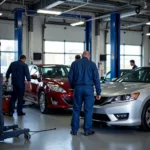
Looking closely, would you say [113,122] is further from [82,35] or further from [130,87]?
[82,35]

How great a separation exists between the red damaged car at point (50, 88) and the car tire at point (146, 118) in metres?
2.47

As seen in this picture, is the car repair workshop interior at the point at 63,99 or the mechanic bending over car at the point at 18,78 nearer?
the car repair workshop interior at the point at 63,99

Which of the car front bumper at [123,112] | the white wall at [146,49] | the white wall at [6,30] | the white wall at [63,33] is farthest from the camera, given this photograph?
the white wall at [146,49]

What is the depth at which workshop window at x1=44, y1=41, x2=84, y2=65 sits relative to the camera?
17.5 m

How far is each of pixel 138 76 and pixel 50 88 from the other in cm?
248

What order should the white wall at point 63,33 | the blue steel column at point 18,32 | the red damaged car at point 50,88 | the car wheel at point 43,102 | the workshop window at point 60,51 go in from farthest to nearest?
the workshop window at point 60,51 < the white wall at point 63,33 < the blue steel column at point 18,32 < the car wheel at point 43,102 < the red damaged car at point 50,88

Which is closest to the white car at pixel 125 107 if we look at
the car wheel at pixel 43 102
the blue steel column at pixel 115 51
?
the car wheel at pixel 43 102

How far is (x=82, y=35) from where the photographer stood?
18.6 metres

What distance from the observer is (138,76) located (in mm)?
6832

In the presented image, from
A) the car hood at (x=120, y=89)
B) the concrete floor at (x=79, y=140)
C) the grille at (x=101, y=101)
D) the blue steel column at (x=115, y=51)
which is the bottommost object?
the concrete floor at (x=79, y=140)

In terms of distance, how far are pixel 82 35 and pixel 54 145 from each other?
1432 centimetres

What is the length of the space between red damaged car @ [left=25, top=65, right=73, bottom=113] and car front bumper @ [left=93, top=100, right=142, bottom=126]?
2183mm

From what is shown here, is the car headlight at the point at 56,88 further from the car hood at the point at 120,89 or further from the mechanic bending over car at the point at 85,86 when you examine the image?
the mechanic bending over car at the point at 85,86

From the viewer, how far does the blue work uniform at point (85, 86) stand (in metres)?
5.41
